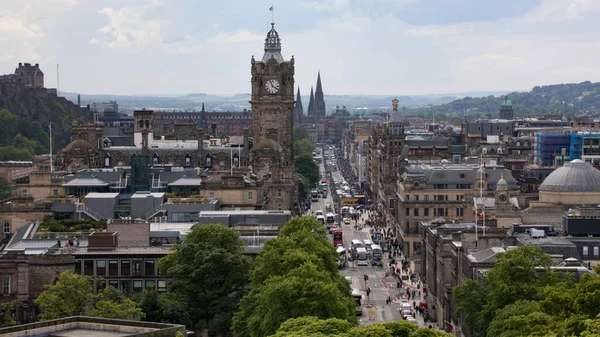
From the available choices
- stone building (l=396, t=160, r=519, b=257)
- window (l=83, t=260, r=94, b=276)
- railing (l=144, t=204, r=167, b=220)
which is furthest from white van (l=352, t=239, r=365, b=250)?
window (l=83, t=260, r=94, b=276)

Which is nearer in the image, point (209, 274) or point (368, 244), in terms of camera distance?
point (209, 274)

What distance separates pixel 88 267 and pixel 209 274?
36.7ft

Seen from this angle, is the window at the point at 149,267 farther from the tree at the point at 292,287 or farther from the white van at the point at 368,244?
the white van at the point at 368,244

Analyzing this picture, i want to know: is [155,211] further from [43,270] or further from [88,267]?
[43,270]

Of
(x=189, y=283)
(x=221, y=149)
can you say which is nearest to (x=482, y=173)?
(x=221, y=149)

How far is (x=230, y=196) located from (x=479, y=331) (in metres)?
55.8

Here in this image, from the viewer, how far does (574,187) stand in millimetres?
144125

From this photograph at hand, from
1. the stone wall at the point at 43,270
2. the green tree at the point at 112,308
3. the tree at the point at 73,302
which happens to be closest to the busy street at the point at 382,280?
the stone wall at the point at 43,270

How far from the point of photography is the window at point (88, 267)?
11062 centimetres

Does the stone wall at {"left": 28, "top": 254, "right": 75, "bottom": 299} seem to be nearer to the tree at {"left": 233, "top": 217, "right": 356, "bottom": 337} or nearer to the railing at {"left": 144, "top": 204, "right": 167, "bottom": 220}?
the tree at {"left": 233, "top": 217, "right": 356, "bottom": 337}

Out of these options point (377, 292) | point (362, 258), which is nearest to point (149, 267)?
point (377, 292)

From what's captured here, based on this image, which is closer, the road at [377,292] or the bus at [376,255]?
the road at [377,292]

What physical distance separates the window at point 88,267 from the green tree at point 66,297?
15.0 meters

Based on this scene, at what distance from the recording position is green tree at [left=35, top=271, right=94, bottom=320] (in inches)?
3632
